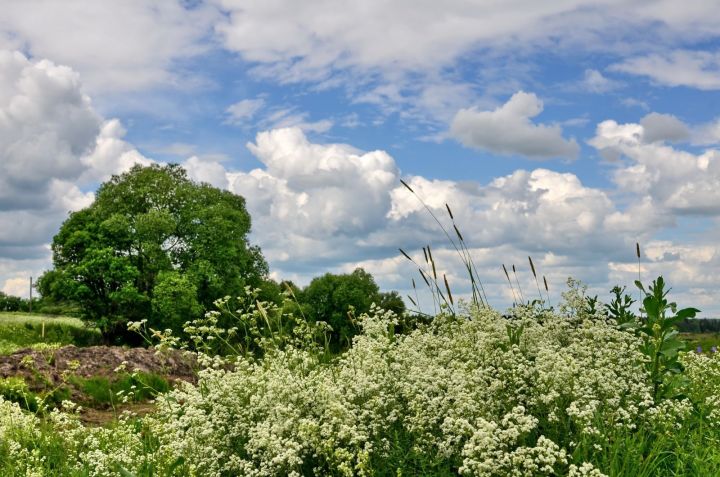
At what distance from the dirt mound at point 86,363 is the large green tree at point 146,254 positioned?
18.2 meters

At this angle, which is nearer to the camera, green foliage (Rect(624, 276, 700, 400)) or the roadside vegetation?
the roadside vegetation

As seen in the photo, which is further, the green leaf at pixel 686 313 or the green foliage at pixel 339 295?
the green foliage at pixel 339 295

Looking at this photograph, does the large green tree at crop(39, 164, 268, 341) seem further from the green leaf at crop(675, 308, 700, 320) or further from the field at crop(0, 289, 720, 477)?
the green leaf at crop(675, 308, 700, 320)

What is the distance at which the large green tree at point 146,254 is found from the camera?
3931 centimetres

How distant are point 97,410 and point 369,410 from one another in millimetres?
10057

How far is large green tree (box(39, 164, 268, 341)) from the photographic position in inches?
1548

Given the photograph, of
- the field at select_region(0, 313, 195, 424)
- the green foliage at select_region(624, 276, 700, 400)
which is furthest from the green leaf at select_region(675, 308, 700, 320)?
the field at select_region(0, 313, 195, 424)

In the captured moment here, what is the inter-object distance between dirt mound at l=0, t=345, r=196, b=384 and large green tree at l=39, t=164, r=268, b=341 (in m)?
18.2

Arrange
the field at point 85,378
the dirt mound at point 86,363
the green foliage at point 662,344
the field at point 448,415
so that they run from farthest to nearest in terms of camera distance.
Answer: the dirt mound at point 86,363
the field at point 85,378
the green foliage at point 662,344
the field at point 448,415

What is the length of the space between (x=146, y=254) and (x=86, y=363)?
23834 millimetres

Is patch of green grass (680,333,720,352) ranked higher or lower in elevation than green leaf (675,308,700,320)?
lower

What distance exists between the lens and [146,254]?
4025cm

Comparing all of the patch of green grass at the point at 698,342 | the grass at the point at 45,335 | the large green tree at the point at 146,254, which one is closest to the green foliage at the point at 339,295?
the large green tree at the point at 146,254

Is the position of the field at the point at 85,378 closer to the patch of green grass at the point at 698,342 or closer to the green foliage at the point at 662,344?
the green foliage at the point at 662,344
